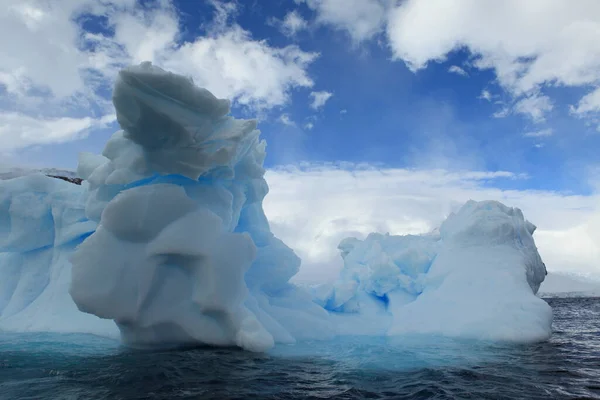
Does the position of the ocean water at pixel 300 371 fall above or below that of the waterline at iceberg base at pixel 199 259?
below

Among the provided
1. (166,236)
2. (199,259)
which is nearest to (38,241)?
(166,236)

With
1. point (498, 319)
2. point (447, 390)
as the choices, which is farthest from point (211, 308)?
point (498, 319)

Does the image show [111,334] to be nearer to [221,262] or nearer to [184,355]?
[184,355]

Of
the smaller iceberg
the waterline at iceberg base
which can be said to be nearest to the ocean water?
the waterline at iceberg base

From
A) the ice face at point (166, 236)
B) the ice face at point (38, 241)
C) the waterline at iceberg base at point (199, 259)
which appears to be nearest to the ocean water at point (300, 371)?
the ice face at point (166, 236)

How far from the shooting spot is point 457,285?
39.7 ft

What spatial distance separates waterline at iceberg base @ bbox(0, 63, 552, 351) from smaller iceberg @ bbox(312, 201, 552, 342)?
0.15 feet

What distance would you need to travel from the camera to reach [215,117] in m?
8.45

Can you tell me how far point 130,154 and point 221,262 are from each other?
290 centimetres

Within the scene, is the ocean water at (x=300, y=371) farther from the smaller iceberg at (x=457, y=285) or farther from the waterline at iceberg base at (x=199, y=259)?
the smaller iceberg at (x=457, y=285)

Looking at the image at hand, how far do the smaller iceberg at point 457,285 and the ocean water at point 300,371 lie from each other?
1010 millimetres

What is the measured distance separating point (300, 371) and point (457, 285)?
269 inches

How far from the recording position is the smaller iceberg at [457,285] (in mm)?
10586

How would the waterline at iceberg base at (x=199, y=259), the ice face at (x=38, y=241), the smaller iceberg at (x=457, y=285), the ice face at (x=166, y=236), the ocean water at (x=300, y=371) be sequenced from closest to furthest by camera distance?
the ocean water at (x=300, y=371) < the ice face at (x=166, y=236) < the waterline at iceberg base at (x=199, y=259) < the smaller iceberg at (x=457, y=285) < the ice face at (x=38, y=241)
